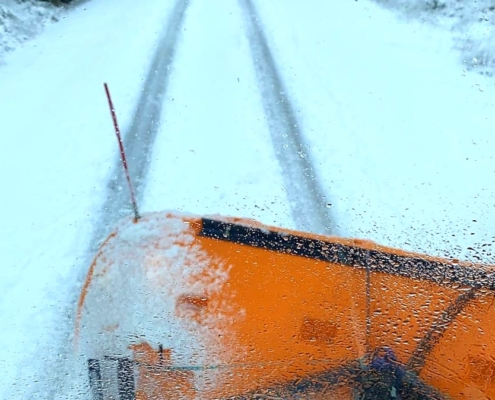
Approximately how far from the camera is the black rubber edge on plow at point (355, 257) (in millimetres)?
3234

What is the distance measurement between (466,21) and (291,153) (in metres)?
5.92

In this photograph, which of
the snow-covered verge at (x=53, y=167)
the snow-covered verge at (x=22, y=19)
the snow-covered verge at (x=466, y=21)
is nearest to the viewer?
the snow-covered verge at (x=53, y=167)

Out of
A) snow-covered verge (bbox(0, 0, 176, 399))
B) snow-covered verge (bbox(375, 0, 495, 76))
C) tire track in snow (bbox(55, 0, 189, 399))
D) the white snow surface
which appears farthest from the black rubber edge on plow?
snow-covered verge (bbox(375, 0, 495, 76))

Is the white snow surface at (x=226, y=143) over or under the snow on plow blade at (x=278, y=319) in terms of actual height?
under

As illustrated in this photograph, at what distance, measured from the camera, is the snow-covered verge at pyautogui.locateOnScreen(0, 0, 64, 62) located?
34.5ft

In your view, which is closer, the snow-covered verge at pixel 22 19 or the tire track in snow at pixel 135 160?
the tire track in snow at pixel 135 160

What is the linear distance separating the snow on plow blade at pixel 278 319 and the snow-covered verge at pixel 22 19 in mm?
8493

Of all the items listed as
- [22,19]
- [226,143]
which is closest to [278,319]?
[226,143]

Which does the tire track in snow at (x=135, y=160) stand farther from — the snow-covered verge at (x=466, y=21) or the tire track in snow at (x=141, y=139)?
the snow-covered verge at (x=466, y=21)

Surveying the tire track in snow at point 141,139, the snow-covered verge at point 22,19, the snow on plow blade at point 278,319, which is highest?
the snow-covered verge at point 22,19

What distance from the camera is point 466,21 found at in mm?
10008

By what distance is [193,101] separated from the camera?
7969 mm

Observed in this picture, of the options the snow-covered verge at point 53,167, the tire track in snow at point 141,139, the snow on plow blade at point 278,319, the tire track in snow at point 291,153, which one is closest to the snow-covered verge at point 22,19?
the snow-covered verge at point 53,167

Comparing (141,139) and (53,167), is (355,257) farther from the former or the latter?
(53,167)
